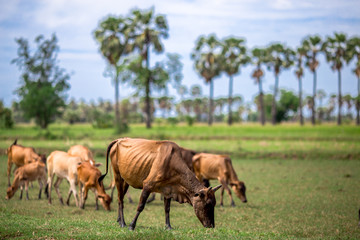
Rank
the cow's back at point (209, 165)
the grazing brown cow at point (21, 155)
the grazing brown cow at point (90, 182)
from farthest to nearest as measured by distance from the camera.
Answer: the grazing brown cow at point (21, 155), the cow's back at point (209, 165), the grazing brown cow at point (90, 182)

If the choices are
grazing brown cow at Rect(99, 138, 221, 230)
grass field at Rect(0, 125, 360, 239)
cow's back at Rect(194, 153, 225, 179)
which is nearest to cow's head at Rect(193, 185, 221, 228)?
grazing brown cow at Rect(99, 138, 221, 230)

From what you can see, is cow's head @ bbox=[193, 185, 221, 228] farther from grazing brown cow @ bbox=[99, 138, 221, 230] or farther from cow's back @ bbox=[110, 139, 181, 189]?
cow's back @ bbox=[110, 139, 181, 189]

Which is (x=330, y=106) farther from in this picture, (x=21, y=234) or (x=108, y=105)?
(x=21, y=234)

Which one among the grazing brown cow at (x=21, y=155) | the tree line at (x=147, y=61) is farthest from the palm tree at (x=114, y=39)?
the grazing brown cow at (x=21, y=155)

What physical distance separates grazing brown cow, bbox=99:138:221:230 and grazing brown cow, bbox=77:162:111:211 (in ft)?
10.8

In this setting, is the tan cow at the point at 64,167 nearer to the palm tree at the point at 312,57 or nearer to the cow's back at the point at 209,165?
the cow's back at the point at 209,165

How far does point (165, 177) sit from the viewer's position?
32.1 feet

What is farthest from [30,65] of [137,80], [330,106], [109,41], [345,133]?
[330,106]

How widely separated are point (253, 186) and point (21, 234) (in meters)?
13.0

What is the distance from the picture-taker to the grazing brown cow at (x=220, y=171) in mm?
15734

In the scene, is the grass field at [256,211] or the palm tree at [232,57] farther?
the palm tree at [232,57]

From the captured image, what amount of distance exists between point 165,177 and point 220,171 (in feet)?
22.9

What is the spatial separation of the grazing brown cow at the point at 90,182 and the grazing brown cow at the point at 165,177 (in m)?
3.31

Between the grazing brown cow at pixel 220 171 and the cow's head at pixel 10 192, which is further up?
the grazing brown cow at pixel 220 171
